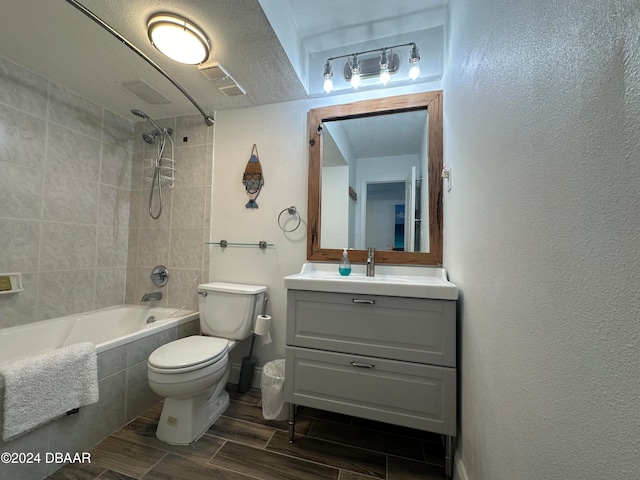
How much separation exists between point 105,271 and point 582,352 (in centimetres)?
283

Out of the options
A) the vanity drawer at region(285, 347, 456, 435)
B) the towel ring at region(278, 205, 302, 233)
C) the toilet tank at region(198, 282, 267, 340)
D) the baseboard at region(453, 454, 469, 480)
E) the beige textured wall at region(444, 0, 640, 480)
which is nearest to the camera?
the beige textured wall at region(444, 0, 640, 480)

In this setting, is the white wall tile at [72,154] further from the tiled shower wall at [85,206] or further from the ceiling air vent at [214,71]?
the ceiling air vent at [214,71]

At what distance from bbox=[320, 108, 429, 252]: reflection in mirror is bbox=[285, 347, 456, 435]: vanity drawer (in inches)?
29.2

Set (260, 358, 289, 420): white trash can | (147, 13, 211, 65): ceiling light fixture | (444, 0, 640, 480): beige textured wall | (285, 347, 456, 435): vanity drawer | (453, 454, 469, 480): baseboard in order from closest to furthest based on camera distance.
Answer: (444, 0, 640, 480): beige textured wall → (453, 454, 469, 480): baseboard → (285, 347, 456, 435): vanity drawer → (147, 13, 211, 65): ceiling light fixture → (260, 358, 289, 420): white trash can

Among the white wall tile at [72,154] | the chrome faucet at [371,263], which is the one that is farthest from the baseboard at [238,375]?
the white wall tile at [72,154]

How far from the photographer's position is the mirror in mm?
1559

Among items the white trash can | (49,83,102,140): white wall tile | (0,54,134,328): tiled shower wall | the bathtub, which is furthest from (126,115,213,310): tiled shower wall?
the white trash can

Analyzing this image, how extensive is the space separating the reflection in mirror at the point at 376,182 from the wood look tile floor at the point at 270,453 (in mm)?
1097

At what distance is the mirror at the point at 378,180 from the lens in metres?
1.56

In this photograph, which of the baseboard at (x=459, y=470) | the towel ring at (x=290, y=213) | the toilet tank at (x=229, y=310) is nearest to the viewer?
the baseboard at (x=459, y=470)

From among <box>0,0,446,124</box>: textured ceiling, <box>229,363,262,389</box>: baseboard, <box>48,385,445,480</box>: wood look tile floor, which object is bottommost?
<box>48,385,445,480</box>: wood look tile floor

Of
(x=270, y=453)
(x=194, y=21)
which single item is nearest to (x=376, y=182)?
(x=194, y=21)

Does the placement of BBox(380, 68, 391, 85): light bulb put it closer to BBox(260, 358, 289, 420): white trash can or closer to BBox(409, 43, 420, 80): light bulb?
BBox(409, 43, 420, 80): light bulb

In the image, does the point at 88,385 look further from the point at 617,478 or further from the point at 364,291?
the point at 617,478
